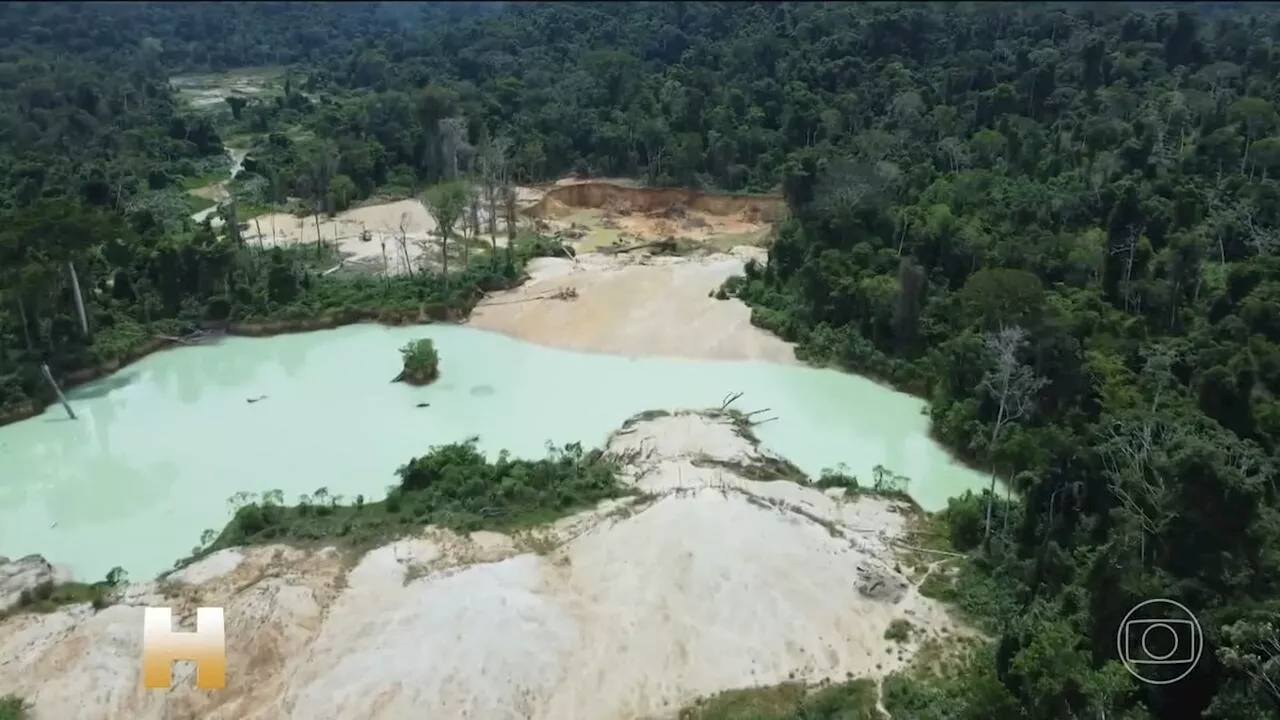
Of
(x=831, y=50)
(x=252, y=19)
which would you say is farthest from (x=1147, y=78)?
(x=252, y=19)

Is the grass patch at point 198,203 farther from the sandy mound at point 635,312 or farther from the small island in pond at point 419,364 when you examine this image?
the small island in pond at point 419,364

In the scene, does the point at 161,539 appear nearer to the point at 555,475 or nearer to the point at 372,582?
the point at 372,582

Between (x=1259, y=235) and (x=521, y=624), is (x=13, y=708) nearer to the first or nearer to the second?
(x=521, y=624)

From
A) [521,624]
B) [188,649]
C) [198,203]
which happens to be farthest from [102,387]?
[198,203]

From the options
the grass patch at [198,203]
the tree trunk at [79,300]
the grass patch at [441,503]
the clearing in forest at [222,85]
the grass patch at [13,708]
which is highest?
the tree trunk at [79,300]

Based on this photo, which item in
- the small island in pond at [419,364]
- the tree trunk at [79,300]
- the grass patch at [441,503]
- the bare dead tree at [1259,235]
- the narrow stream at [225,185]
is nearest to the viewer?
the grass patch at [441,503]

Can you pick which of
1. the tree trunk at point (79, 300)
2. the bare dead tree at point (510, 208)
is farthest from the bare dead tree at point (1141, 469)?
the tree trunk at point (79, 300)

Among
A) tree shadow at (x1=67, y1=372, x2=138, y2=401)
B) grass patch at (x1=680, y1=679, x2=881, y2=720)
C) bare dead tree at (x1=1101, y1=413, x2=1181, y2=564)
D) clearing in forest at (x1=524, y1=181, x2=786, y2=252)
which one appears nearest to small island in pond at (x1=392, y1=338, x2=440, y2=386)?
tree shadow at (x1=67, y1=372, x2=138, y2=401)
